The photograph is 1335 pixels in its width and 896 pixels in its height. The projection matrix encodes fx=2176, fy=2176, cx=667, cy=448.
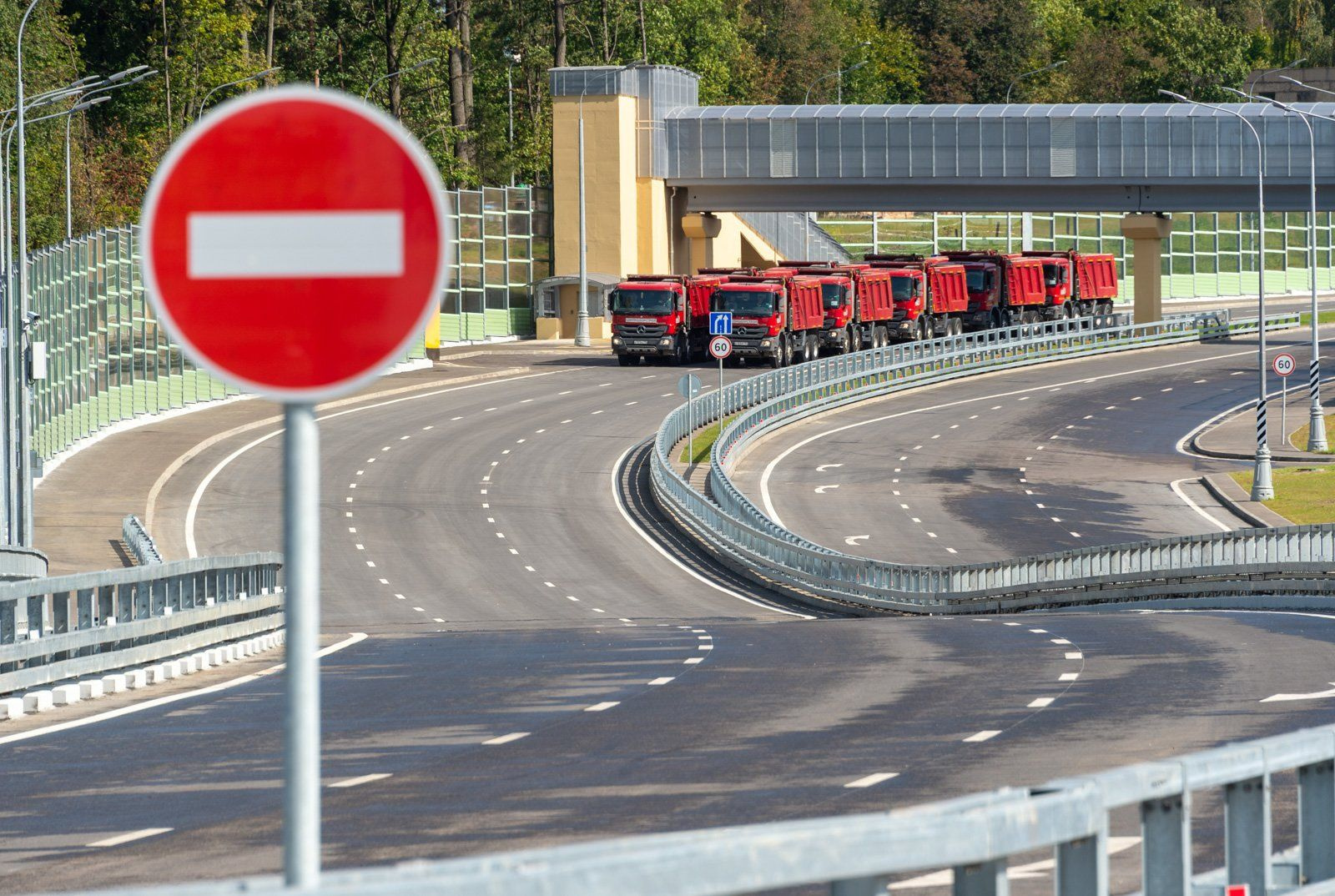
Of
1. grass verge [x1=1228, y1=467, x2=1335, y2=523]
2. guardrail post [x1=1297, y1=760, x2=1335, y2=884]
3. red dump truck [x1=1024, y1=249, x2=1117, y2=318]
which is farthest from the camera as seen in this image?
red dump truck [x1=1024, y1=249, x2=1117, y2=318]

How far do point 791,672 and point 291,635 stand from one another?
15416 millimetres

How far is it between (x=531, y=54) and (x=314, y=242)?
116m

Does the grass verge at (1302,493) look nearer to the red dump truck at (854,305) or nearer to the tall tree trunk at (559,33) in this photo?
the red dump truck at (854,305)

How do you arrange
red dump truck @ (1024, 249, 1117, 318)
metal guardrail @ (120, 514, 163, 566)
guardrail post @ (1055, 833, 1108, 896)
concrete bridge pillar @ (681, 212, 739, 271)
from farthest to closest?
concrete bridge pillar @ (681, 212, 739, 271), red dump truck @ (1024, 249, 1117, 318), metal guardrail @ (120, 514, 163, 566), guardrail post @ (1055, 833, 1108, 896)

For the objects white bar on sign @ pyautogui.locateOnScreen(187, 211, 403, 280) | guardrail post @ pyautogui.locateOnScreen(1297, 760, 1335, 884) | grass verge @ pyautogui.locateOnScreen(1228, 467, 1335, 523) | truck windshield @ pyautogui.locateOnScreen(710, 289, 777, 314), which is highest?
truck windshield @ pyautogui.locateOnScreen(710, 289, 777, 314)

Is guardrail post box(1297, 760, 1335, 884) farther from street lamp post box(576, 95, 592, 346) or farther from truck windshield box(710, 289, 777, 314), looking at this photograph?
street lamp post box(576, 95, 592, 346)

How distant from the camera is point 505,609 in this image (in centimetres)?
3900

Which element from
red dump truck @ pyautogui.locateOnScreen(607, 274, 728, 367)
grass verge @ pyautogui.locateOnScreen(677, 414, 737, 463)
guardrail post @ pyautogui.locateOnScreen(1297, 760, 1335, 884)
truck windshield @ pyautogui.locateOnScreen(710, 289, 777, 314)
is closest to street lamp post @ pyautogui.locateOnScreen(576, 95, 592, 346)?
red dump truck @ pyautogui.locateOnScreen(607, 274, 728, 367)

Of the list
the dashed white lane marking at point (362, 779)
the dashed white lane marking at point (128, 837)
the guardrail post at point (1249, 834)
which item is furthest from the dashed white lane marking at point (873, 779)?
the guardrail post at point (1249, 834)

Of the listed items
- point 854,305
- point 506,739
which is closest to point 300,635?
point 506,739

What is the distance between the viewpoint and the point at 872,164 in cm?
9256

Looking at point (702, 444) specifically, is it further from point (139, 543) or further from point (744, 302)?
point (139, 543)

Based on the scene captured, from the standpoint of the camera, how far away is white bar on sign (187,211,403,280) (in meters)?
4.61

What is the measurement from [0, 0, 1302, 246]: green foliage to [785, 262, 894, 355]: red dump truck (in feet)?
67.3
